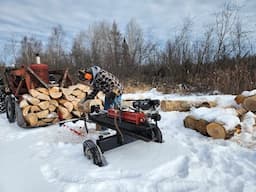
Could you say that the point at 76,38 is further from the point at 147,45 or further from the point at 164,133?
the point at 164,133

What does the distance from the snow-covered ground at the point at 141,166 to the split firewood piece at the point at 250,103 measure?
224mm

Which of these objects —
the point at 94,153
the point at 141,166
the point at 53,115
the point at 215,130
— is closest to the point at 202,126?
the point at 215,130

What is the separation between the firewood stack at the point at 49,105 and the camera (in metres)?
5.58

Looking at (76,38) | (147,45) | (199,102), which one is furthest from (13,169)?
(76,38)

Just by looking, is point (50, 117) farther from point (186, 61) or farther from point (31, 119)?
point (186, 61)

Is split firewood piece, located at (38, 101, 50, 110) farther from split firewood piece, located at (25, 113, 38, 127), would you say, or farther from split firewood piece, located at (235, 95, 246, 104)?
split firewood piece, located at (235, 95, 246, 104)

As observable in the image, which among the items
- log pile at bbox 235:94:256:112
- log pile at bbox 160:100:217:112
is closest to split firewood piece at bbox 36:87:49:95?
log pile at bbox 160:100:217:112

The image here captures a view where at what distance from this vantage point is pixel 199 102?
17.6 feet

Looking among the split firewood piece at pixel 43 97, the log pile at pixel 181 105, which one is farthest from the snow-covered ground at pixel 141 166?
the split firewood piece at pixel 43 97

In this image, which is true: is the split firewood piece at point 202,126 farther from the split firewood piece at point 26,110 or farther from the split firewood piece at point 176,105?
the split firewood piece at point 26,110

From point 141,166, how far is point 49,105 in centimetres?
381

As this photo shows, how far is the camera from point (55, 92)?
607 centimetres

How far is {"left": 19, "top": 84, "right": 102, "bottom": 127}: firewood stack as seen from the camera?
18.3 feet

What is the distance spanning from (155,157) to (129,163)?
1.32ft
